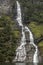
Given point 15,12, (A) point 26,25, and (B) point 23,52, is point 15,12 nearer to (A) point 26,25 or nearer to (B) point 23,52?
(A) point 26,25

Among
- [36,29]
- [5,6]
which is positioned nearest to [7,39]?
[36,29]

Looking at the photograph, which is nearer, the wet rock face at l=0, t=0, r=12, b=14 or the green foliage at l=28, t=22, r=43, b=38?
the green foliage at l=28, t=22, r=43, b=38

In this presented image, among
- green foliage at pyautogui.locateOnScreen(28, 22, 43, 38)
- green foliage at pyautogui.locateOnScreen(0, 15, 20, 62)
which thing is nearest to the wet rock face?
green foliage at pyautogui.locateOnScreen(0, 15, 20, 62)

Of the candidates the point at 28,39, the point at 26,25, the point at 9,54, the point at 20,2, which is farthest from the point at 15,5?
the point at 9,54

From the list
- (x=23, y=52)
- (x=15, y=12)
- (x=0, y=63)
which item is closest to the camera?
(x=0, y=63)

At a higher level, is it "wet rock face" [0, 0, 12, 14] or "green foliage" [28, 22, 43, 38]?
"wet rock face" [0, 0, 12, 14]

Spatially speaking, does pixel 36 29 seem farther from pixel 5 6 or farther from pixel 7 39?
pixel 5 6

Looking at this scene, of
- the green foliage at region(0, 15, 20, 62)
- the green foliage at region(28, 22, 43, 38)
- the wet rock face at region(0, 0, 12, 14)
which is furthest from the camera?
the wet rock face at region(0, 0, 12, 14)

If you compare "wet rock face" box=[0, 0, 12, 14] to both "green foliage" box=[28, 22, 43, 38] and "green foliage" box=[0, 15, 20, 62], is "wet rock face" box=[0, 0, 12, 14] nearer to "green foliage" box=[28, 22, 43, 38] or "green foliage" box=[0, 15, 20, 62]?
"green foliage" box=[0, 15, 20, 62]
